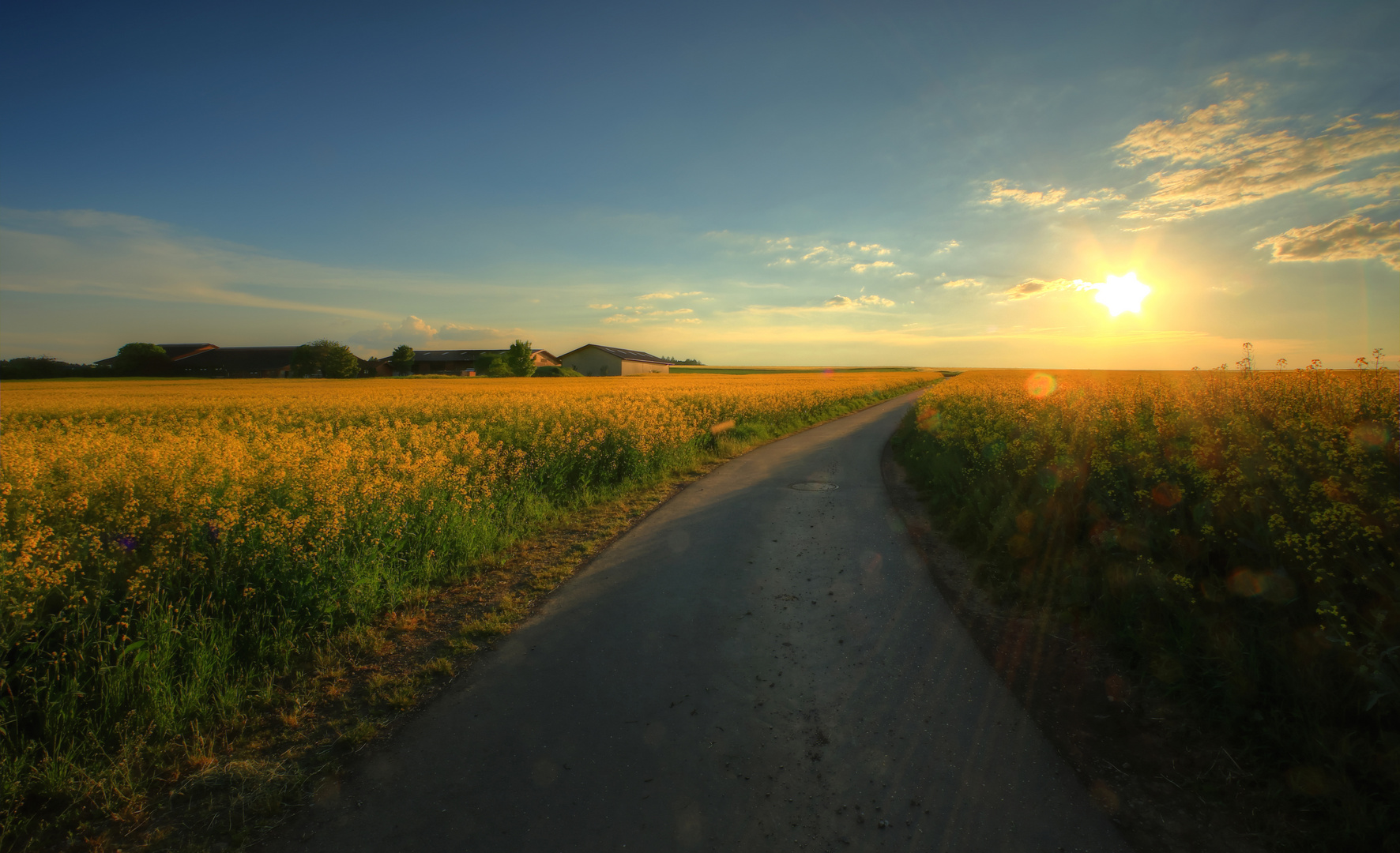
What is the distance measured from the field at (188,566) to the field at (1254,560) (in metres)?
6.56

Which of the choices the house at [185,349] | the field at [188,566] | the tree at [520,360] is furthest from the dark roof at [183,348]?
the field at [188,566]

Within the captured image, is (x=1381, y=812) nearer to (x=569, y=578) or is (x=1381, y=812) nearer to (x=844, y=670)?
(x=844, y=670)

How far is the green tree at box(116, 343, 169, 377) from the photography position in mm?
55344

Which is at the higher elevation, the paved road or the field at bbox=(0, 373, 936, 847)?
the field at bbox=(0, 373, 936, 847)

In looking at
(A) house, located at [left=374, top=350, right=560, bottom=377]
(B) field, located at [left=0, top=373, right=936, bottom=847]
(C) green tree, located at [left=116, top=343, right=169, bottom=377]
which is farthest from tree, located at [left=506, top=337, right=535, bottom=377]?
(B) field, located at [left=0, top=373, right=936, bottom=847]

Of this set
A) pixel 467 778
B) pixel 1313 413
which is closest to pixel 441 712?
pixel 467 778

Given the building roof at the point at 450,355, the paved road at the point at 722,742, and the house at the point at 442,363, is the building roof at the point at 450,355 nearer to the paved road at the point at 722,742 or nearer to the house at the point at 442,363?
the house at the point at 442,363

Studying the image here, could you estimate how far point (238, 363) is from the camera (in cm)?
6450

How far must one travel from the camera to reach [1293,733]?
3.17 metres

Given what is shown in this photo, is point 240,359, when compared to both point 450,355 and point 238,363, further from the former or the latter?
point 450,355

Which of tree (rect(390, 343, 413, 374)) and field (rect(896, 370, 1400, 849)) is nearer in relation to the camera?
field (rect(896, 370, 1400, 849))

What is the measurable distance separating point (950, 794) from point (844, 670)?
1.34m

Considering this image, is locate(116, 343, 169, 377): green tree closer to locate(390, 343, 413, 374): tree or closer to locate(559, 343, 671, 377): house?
locate(390, 343, 413, 374): tree

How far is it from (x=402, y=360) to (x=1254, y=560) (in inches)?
3409
